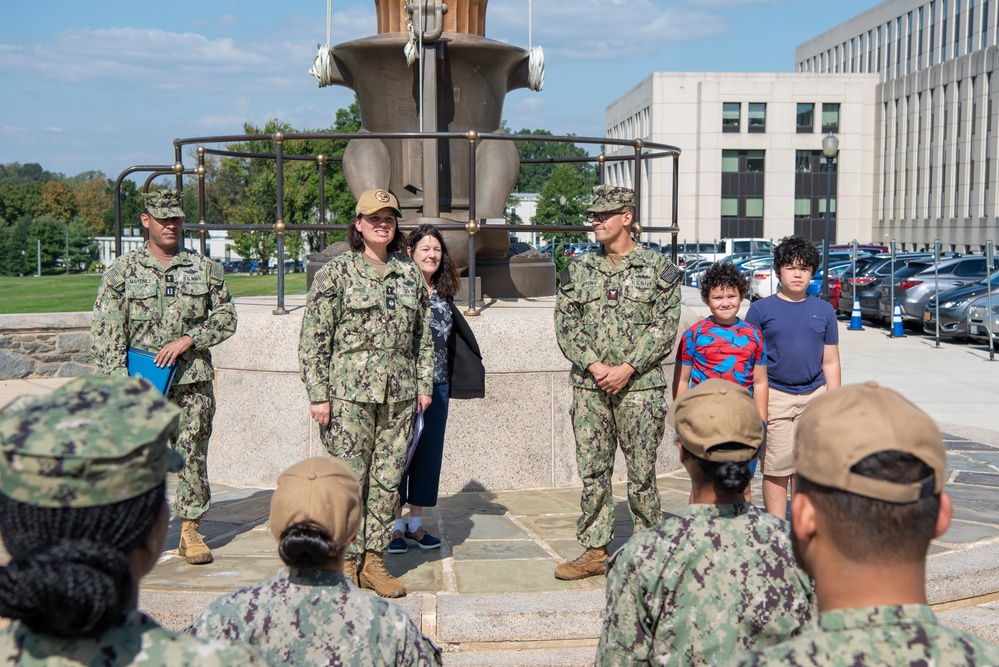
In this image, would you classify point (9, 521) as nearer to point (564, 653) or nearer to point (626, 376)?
point (564, 653)

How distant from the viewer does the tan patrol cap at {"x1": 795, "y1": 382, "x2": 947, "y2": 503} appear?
64.6 inches

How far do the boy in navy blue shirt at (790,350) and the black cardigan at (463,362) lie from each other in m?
1.51

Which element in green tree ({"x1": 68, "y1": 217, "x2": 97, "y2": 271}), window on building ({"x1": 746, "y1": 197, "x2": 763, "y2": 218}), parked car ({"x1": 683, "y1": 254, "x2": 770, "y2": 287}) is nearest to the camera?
parked car ({"x1": 683, "y1": 254, "x2": 770, "y2": 287})

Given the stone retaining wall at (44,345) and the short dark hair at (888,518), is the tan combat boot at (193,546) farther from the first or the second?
the stone retaining wall at (44,345)

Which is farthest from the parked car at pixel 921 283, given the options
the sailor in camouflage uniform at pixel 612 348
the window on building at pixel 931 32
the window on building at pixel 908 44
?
the window on building at pixel 908 44

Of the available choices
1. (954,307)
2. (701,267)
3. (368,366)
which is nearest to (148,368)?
(368,366)

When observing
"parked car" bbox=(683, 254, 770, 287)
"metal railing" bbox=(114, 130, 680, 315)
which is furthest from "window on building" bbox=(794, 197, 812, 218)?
"metal railing" bbox=(114, 130, 680, 315)

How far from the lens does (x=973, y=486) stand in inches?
302

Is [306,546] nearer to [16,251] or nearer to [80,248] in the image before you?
[16,251]

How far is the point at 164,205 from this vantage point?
18.5ft

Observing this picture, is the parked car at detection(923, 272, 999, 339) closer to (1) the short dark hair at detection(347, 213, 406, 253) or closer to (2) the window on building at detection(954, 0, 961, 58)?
(1) the short dark hair at detection(347, 213, 406, 253)

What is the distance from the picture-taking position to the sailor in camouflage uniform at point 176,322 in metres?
5.55

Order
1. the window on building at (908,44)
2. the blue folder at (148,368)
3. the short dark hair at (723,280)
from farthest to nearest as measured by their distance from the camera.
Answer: the window on building at (908,44)
the blue folder at (148,368)
the short dark hair at (723,280)

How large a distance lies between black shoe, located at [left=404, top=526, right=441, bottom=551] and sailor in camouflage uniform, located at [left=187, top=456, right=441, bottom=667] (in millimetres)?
3421
